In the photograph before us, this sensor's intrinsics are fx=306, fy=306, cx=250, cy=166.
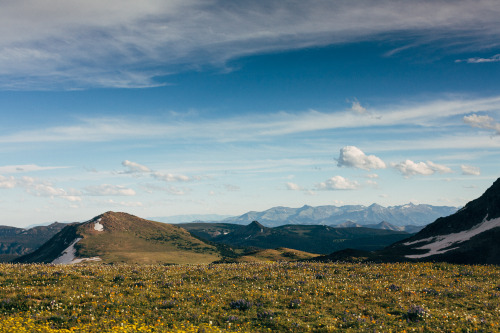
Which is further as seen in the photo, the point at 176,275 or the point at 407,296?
the point at 176,275

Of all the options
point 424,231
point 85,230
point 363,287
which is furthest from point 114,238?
point 363,287

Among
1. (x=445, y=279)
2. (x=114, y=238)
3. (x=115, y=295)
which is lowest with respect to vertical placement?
(x=114, y=238)

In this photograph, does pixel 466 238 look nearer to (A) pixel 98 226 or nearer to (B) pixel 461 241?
(B) pixel 461 241

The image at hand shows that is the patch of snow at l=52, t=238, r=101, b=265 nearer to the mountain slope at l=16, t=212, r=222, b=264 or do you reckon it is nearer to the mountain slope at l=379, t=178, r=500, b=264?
the mountain slope at l=16, t=212, r=222, b=264

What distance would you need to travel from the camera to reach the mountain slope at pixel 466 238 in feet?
181

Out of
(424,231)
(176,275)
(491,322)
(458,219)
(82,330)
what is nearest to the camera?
(82,330)

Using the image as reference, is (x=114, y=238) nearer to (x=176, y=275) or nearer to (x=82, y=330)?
(x=176, y=275)

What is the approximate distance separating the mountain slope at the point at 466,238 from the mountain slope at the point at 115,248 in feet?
326

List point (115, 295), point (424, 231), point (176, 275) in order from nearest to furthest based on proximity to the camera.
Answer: point (115, 295) < point (176, 275) < point (424, 231)

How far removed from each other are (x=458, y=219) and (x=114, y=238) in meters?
169

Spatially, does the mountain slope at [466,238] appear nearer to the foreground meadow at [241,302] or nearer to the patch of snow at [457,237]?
the patch of snow at [457,237]

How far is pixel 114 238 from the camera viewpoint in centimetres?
17988

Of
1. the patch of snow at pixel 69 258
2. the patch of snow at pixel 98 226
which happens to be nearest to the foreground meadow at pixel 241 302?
the patch of snow at pixel 69 258

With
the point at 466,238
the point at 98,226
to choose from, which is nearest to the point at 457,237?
the point at 466,238
